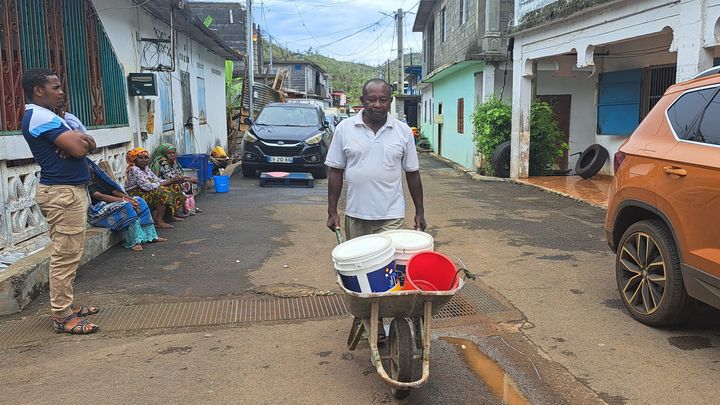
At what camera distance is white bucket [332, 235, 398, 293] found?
3.09 metres

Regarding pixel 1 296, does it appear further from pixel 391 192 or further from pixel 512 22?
pixel 512 22

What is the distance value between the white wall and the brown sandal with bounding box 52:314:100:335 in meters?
5.18

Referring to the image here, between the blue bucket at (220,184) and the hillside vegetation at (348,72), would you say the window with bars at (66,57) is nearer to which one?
the blue bucket at (220,184)

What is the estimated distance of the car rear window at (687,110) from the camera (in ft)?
13.5

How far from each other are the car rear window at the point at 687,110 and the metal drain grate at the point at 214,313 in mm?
1941

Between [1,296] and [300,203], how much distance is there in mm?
6143

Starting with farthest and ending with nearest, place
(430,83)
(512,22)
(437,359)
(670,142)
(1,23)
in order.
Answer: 1. (430,83)
2. (512,22)
3. (1,23)
4. (670,142)
5. (437,359)

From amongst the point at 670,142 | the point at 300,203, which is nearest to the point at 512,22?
the point at 300,203

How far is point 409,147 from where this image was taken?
3.94m

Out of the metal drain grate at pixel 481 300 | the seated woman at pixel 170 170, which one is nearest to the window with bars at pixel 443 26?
the seated woman at pixel 170 170

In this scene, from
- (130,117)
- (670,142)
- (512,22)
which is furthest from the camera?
(512,22)

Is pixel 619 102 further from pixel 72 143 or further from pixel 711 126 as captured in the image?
pixel 72 143

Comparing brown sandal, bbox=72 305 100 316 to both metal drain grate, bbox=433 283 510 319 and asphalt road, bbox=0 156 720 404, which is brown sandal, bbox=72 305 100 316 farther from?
metal drain grate, bbox=433 283 510 319

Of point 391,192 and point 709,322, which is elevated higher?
point 391,192
